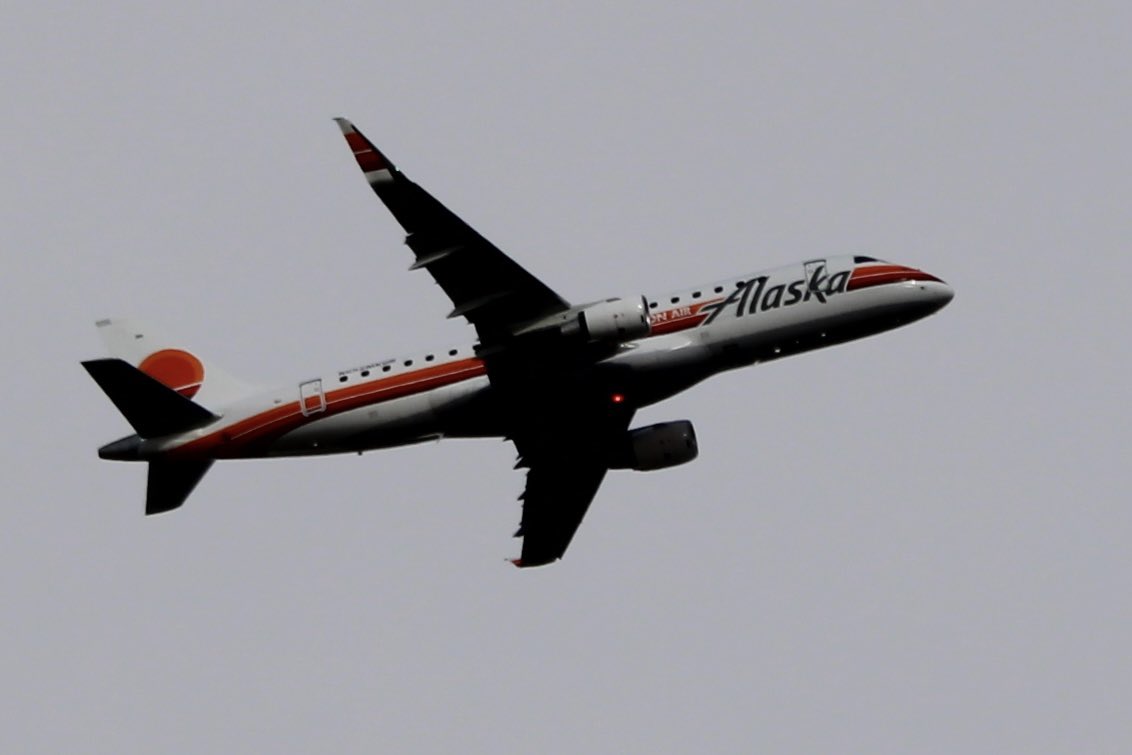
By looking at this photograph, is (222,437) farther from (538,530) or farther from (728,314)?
(728,314)

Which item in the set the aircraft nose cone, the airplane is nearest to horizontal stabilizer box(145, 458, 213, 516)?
the airplane

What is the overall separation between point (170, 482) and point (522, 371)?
12.3 metres

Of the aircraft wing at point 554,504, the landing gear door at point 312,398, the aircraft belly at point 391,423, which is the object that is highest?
the landing gear door at point 312,398

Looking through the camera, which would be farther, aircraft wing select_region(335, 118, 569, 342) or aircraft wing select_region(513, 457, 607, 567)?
aircraft wing select_region(513, 457, 607, 567)

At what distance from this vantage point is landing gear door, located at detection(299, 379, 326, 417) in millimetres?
60000

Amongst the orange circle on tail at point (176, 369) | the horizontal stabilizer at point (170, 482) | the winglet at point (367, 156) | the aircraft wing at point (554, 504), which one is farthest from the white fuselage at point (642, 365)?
the winglet at point (367, 156)

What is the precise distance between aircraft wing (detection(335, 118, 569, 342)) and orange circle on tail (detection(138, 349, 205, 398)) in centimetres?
1122

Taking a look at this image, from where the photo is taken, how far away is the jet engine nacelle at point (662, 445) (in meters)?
61.9

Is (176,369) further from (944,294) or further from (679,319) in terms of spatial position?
(944,294)

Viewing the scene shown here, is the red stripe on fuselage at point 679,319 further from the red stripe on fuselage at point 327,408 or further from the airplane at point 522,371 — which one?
the red stripe on fuselage at point 327,408

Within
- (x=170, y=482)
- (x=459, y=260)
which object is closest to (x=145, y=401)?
(x=170, y=482)

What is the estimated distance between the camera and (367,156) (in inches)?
2120

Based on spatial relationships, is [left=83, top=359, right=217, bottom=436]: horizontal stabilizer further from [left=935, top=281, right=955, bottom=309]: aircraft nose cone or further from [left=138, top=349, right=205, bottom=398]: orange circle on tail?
[left=935, top=281, right=955, bottom=309]: aircraft nose cone

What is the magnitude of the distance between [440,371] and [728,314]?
927 centimetres
